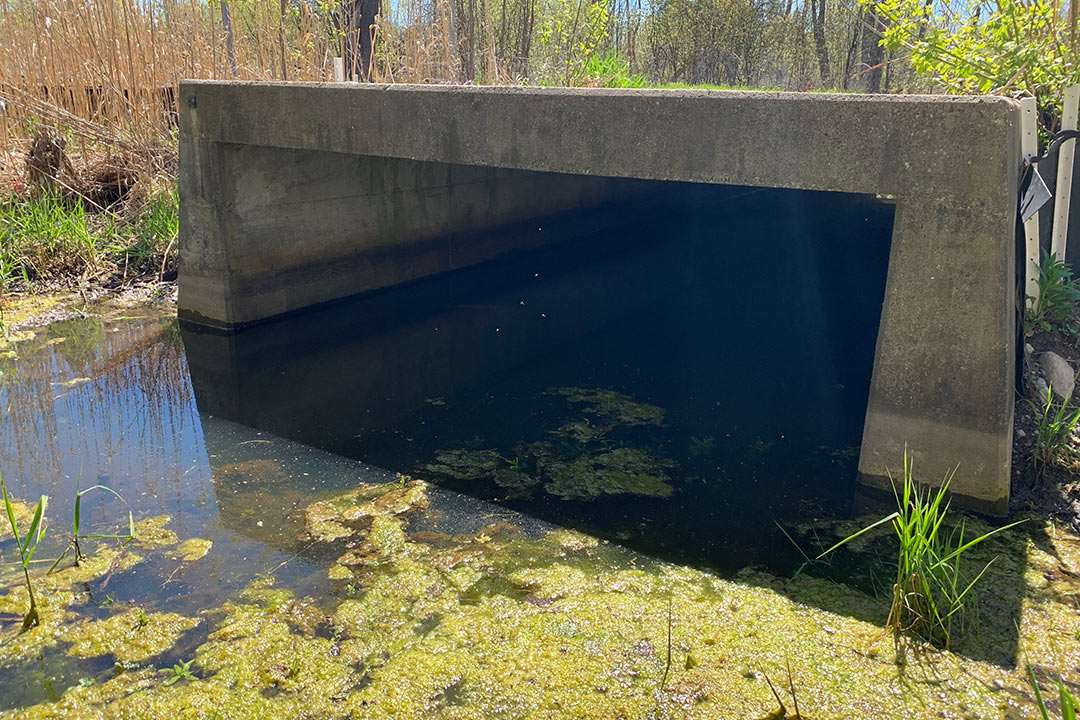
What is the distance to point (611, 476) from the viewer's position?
11.4ft

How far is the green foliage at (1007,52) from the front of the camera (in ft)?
13.6

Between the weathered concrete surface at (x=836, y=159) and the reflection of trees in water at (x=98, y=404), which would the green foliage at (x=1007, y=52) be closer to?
the weathered concrete surface at (x=836, y=159)

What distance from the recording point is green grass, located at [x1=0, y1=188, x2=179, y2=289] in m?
5.55

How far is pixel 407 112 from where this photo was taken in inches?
156

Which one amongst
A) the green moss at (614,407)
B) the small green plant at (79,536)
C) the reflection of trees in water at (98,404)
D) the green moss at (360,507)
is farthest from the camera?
the green moss at (614,407)

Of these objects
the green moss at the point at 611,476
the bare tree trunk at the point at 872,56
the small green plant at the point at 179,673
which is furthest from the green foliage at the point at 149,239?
the bare tree trunk at the point at 872,56

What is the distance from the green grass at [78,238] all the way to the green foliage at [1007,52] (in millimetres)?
4640

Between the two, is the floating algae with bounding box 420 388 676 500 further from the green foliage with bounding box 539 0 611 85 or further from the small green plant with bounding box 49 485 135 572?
the green foliage with bounding box 539 0 611 85

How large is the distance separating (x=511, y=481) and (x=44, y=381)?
8.13 ft

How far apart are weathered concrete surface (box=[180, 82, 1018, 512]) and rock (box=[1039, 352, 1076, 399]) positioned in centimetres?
71

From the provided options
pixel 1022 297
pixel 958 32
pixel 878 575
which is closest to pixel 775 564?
pixel 878 575

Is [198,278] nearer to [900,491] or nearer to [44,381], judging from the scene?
[44,381]

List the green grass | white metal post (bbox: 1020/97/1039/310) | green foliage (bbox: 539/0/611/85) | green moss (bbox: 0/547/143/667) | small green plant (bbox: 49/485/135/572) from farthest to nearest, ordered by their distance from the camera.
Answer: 1. green foliage (bbox: 539/0/611/85)
2. the green grass
3. white metal post (bbox: 1020/97/1039/310)
4. small green plant (bbox: 49/485/135/572)
5. green moss (bbox: 0/547/143/667)

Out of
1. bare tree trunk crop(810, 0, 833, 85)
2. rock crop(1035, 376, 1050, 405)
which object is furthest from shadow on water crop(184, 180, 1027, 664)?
bare tree trunk crop(810, 0, 833, 85)
